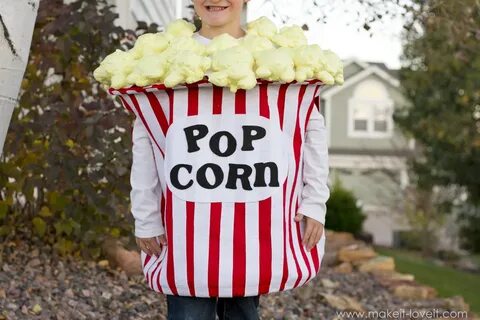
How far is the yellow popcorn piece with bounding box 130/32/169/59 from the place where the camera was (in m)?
2.31

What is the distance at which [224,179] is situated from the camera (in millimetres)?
2174

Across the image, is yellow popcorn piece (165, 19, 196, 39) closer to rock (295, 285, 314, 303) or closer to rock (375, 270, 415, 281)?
rock (295, 285, 314, 303)

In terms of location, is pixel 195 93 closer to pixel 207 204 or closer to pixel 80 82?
pixel 207 204

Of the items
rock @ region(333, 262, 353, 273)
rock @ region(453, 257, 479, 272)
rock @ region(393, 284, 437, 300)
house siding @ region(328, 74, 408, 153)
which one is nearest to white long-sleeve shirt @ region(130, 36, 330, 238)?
rock @ region(393, 284, 437, 300)

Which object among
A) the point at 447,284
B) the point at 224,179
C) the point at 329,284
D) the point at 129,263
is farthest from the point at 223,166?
the point at 447,284

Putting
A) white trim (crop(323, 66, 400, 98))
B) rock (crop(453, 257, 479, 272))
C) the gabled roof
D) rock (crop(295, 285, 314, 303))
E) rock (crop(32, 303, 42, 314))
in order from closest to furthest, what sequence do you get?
rock (crop(32, 303, 42, 314)) < rock (crop(295, 285, 314, 303)) < rock (crop(453, 257, 479, 272)) < the gabled roof < white trim (crop(323, 66, 400, 98))

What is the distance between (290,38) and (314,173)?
1.27ft

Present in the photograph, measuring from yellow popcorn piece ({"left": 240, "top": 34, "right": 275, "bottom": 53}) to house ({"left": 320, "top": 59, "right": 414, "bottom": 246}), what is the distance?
19081 millimetres

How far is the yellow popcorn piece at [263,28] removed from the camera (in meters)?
2.36

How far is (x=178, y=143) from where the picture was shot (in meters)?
2.20

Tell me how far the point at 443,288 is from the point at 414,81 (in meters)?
6.73

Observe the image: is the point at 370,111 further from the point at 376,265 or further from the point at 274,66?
the point at 274,66

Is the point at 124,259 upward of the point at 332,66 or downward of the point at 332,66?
downward

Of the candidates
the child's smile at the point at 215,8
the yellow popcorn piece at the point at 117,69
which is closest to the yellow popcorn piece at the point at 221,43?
the child's smile at the point at 215,8
